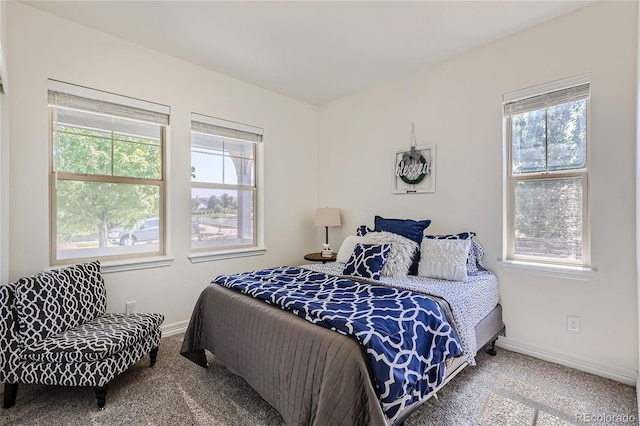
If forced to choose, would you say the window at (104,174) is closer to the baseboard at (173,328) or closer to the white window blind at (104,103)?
the white window blind at (104,103)

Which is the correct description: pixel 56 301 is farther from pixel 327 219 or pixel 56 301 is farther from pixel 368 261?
pixel 327 219

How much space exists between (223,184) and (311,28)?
1.88 metres

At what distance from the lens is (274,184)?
3.93 m

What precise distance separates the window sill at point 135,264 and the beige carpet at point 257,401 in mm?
878

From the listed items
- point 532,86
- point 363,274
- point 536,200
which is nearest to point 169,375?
point 363,274

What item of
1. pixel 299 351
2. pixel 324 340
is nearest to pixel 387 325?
pixel 324 340

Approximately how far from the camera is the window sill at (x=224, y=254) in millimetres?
3265

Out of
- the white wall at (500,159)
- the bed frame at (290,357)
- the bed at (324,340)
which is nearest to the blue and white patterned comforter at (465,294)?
the bed at (324,340)

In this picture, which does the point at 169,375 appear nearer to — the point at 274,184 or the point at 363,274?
the point at 363,274

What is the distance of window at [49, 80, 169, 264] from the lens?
254 cm

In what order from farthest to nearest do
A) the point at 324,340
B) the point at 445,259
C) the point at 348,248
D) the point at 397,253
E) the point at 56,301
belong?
the point at 348,248 → the point at 397,253 → the point at 445,259 → the point at 56,301 → the point at 324,340

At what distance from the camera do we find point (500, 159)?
2.74 meters

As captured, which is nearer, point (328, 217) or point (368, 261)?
point (368, 261)

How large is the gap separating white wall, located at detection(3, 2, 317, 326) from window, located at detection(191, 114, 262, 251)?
0.42 ft
